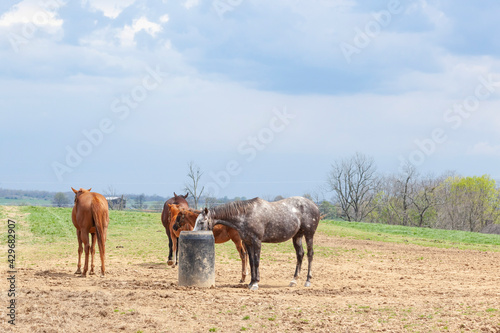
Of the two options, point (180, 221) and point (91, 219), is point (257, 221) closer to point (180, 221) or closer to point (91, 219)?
point (180, 221)

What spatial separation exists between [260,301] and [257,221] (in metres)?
2.27

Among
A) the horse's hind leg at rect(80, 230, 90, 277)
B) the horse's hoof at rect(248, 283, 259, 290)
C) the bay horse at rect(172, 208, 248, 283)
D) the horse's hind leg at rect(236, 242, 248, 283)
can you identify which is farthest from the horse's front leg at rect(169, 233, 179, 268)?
the horse's hoof at rect(248, 283, 259, 290)

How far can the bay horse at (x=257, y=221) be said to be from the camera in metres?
10.6

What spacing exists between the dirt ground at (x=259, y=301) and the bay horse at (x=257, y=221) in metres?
0.92

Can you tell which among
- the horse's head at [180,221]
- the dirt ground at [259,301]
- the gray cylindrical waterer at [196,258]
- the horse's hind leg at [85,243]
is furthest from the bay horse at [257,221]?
the horse's hind leg at [85,243]

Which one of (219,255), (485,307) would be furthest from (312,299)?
(219,255)

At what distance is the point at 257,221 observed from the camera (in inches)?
421

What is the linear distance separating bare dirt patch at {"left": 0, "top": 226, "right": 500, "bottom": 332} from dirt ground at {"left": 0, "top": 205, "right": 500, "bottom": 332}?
0.7 inches

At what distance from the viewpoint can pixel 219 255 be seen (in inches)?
640

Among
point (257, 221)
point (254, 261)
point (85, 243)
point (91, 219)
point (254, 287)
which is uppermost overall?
point (257, 221)

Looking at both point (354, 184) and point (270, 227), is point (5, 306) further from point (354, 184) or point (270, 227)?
point (354, 184)

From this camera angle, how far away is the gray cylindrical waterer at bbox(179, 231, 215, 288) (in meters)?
10.2

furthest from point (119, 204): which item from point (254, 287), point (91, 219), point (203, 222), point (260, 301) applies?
point (260, 301)

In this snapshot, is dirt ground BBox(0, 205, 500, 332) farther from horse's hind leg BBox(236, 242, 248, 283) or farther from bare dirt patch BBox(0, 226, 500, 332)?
horse's hind leg BBox(236, 242, 248, 283)
